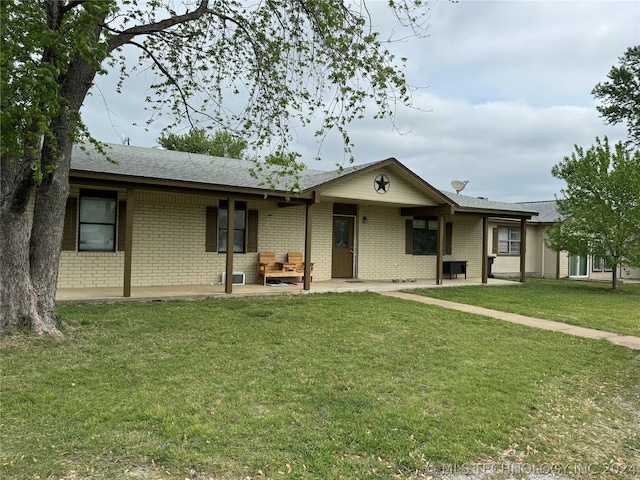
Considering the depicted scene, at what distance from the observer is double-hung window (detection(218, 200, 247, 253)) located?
12.1 metres

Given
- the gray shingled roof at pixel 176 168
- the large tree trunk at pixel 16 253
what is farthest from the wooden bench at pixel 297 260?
the large tree trunk at pixel 16 253

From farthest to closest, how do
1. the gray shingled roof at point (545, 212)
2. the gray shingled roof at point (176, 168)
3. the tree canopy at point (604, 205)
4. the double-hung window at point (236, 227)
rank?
the gray shingled roof at point (545, 212) → the tree canopy at point (604, 205) → the double-hung window at point (236, 227) → the gray shingled roof at point (176, 168)

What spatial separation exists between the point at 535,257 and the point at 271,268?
45.6 feet

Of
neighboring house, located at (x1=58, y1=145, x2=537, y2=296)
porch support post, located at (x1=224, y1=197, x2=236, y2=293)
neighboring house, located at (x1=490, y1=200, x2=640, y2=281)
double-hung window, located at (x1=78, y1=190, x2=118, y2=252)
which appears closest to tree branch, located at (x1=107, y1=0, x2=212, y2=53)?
neighboring house, located at (x1=58, y1=145, x2=537, y2=296)

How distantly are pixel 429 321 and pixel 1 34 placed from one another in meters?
6.91

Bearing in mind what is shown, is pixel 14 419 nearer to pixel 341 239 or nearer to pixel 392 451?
pixel 392 451

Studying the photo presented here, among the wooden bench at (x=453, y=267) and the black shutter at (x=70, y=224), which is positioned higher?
the black shutter at (x=70, y=224)

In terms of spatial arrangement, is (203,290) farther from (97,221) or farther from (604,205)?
(604,205)

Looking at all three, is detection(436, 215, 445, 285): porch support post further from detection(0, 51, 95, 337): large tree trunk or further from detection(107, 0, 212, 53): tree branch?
detection(0, 51, 95, 337): large tree trunk

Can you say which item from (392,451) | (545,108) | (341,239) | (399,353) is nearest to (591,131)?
(545,108)

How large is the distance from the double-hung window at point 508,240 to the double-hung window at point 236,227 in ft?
39.7

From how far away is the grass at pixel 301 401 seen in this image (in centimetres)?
297

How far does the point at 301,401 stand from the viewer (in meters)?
3.96

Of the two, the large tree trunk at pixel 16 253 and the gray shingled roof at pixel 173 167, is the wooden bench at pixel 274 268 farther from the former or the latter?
the large tree trunk at pixel 16 253
